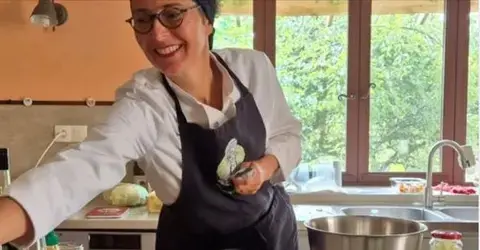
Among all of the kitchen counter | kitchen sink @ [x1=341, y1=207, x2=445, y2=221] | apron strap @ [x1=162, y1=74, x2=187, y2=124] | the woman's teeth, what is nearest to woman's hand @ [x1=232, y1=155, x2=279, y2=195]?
apron strap @ [x1=162, y1=74, x2=187, y2=124]

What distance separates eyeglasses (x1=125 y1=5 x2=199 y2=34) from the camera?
1102 mm

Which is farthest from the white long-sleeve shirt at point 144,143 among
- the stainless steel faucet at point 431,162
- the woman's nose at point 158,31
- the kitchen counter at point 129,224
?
the stainless steel faucet at point 431,162

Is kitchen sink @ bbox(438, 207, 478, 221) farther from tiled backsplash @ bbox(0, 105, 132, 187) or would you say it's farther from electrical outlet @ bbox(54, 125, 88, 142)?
electrical outlet @ bbox(54, 125, 88, 142)

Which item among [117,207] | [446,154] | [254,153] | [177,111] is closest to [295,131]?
[254,153]

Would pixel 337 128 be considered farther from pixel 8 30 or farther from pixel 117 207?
pixel 8 30

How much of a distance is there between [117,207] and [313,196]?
2.82 feet

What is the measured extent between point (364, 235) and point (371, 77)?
6.20 feet

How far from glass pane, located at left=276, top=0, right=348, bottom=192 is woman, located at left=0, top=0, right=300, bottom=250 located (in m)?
1.62

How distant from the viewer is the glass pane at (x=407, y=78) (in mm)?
3053

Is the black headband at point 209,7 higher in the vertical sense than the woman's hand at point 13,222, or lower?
higher

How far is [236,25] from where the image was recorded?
306 centimetres

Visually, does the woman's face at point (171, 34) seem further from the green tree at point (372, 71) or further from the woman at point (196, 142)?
the green tree at point (372, 71)

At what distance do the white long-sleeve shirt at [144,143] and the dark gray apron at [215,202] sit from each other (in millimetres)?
19

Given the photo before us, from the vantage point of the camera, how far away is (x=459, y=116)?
305 cm
